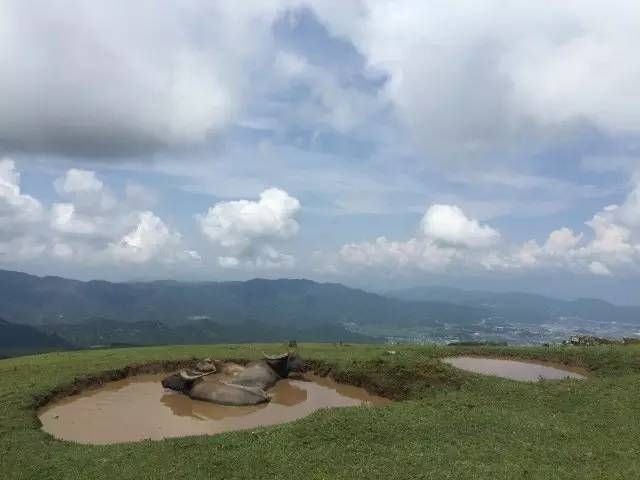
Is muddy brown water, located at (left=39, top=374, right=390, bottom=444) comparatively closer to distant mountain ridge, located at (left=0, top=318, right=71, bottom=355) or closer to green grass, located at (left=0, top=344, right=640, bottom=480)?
green grass, located at (left=0, top=344, right=640, bottom=480)

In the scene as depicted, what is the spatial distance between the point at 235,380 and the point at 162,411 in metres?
3.58

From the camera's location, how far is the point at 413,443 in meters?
13.5

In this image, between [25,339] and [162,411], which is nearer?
[162,411]

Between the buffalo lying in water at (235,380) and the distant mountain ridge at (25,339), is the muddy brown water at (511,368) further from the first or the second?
the distant mountain ridge at (25,339)

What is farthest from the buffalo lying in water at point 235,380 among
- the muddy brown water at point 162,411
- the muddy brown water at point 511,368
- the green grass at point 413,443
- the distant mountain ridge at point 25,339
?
the distant mountain ridge at point 25,339

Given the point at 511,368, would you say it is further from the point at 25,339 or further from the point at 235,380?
the point at 25,339

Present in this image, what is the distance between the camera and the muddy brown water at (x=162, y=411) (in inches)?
674

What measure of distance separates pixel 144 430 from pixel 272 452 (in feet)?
20.9

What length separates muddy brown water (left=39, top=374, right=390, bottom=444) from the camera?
56.1 ft

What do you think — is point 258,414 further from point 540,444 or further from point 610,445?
point 610,445

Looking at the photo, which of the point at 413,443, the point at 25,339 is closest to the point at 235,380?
the point at 413,443

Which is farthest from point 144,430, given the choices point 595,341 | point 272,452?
point 595,341

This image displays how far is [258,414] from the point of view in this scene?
62.4 ft

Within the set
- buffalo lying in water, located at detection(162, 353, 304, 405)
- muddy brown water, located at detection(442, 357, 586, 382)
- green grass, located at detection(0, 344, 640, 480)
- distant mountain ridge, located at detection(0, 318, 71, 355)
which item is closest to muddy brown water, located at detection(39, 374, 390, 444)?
buffalo lying in water, located at detection(162, 353, 304, 405)
